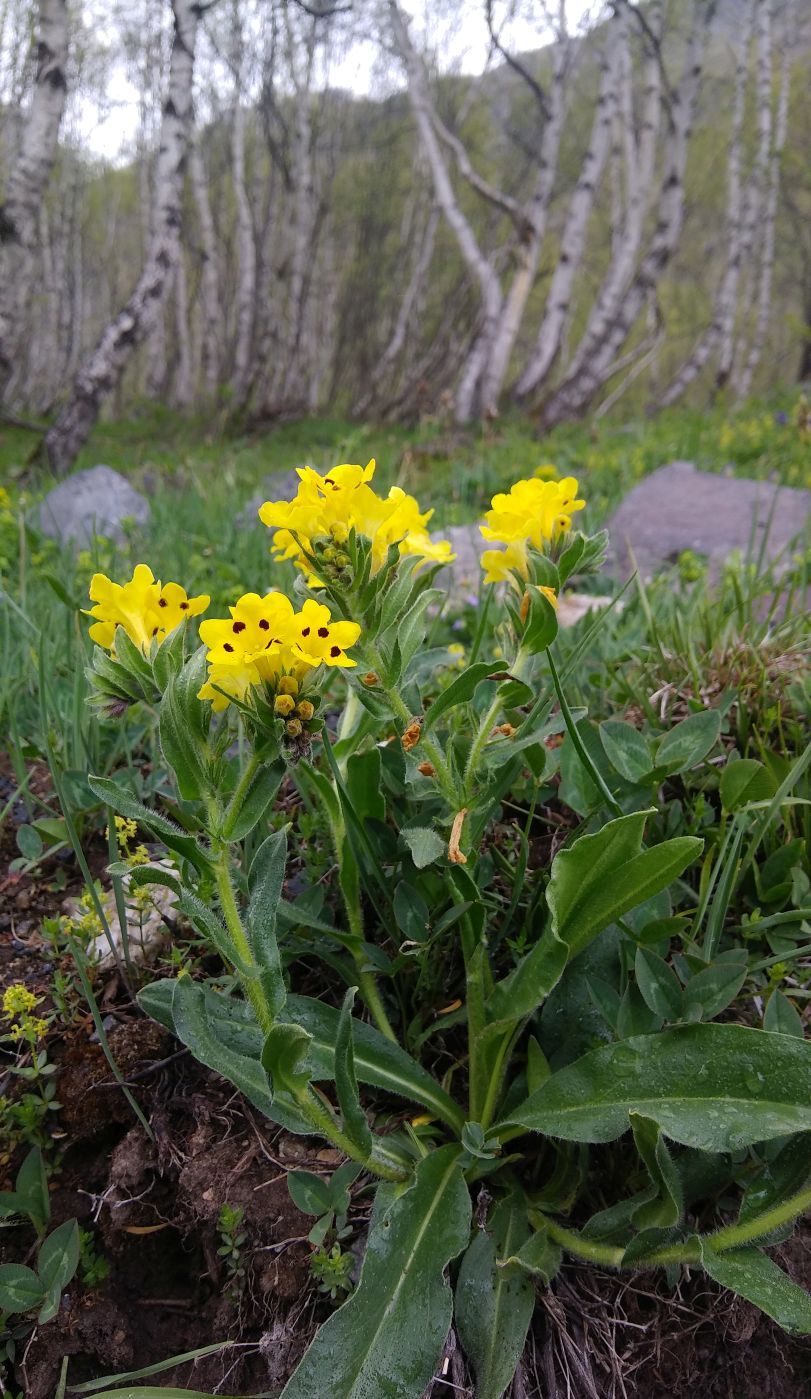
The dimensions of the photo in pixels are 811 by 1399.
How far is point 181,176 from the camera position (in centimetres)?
725

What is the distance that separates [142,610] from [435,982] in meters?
0.74

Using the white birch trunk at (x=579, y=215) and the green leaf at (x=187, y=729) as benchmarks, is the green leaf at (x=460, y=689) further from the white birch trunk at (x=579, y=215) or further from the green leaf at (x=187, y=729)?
the white birch trunk at (x=579, y=215)

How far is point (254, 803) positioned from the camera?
0.96 metres

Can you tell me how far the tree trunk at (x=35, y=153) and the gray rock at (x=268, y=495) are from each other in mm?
2415

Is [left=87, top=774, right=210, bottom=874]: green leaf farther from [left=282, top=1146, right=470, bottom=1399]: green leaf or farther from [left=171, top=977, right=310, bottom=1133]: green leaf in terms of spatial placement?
[left=282, top=1146, right=470, bottom=1399]: green leaf

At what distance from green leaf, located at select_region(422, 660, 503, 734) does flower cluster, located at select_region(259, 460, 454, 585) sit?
19 centimetres

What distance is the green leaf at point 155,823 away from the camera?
0.88 metres

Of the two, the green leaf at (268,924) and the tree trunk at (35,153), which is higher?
the tree trunk at (35,153)

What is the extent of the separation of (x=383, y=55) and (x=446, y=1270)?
21.0 m

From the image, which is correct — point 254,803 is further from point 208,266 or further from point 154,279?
point 208,266

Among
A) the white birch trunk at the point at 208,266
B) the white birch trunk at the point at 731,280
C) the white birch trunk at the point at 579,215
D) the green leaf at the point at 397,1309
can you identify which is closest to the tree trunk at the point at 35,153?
the white birch trunk at the point at 579,215

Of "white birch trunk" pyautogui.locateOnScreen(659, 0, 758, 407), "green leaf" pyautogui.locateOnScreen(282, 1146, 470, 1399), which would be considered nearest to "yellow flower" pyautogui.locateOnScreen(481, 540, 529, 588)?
"green leaf" pyautogui.locateOnScreen(282, 1146, 470, 1399)

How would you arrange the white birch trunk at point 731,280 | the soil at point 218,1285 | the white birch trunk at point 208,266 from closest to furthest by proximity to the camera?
1. the soil at point 218,1285
2. the white birch trunk at point 731,280
3. the white birch trunk at point 208,266

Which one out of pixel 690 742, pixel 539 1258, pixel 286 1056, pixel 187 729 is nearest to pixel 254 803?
pixel 187 729
